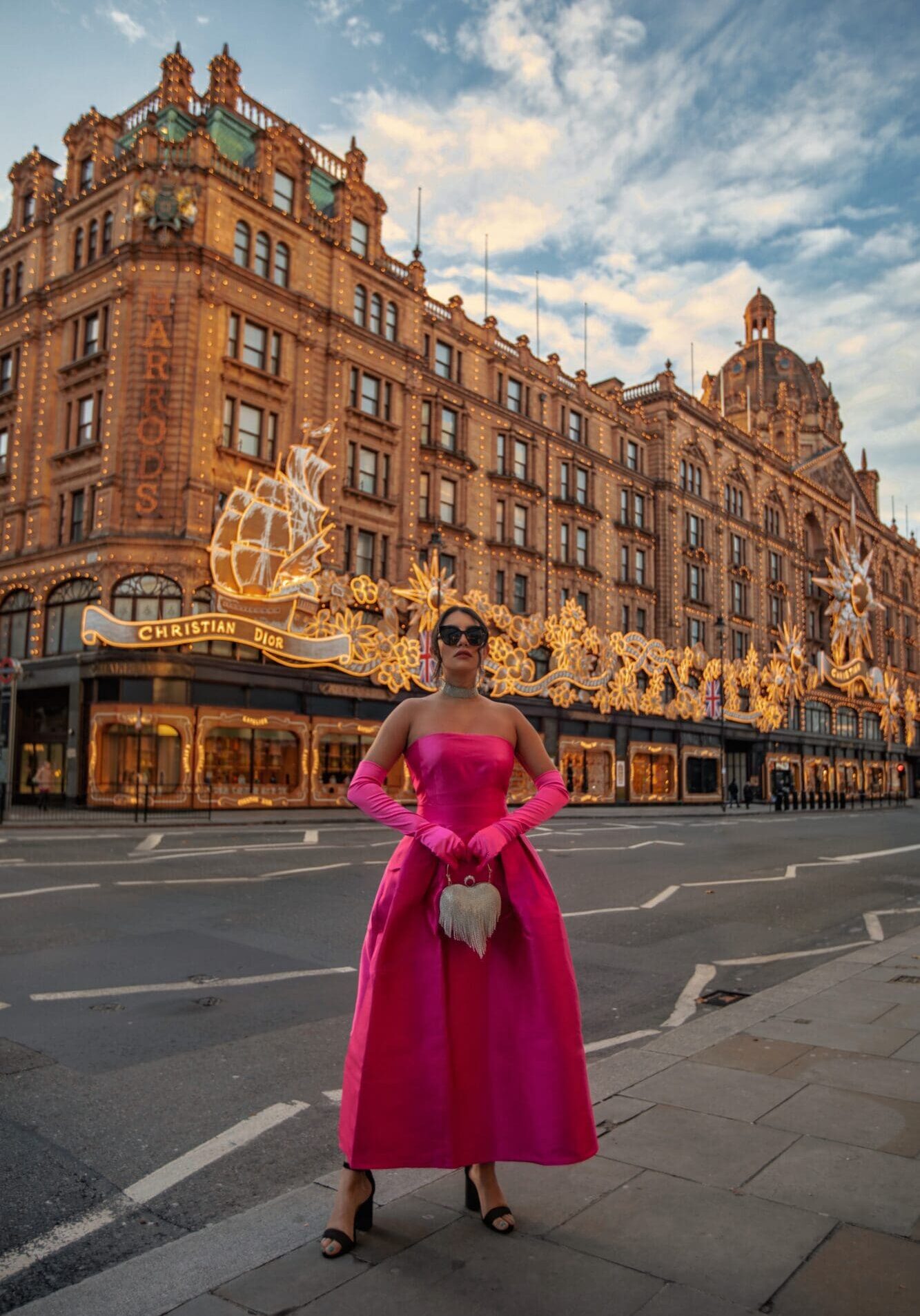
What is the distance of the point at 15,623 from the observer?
3419 cm

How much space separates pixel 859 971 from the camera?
792 centimetres

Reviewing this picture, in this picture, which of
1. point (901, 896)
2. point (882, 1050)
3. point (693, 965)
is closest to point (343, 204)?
point (901, 896)

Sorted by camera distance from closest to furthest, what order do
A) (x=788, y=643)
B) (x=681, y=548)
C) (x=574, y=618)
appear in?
(x=574, y=618) → (x=681, y=548) → (x=788, y=643)

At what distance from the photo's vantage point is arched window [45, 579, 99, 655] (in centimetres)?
3145

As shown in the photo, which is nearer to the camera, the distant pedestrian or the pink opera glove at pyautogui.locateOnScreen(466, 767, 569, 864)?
the pink opera glove at pyautogui.locateOnScreen(466, 767, 569, 864)

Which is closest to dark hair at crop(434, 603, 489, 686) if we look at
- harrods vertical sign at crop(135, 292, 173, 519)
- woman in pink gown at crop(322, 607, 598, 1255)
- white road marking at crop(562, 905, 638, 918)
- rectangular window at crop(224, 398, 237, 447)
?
woman in pink gown at crop(322, 607, 598, 1255)

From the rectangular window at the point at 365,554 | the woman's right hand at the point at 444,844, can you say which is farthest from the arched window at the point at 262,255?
the woman's right hand at the point at 444,844

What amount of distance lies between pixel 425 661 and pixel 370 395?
11871 millimetres

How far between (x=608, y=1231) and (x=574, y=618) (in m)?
42.7

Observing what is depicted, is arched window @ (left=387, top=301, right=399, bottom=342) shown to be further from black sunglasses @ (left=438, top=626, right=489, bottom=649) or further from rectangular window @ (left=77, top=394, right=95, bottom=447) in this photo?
black sunglasses @ (left=438, top=626, right=489, bottom=649)

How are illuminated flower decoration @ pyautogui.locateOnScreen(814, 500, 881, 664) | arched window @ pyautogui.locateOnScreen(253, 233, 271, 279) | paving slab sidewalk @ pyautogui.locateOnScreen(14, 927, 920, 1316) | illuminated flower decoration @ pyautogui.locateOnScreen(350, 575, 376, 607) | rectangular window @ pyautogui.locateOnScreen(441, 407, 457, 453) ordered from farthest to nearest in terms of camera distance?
1. illuminated flower decoration @ pyautogui.locateOnScreen(814, 500, 881, 664)
2. rectangular window @ pyautogui.locateOnScreen(441, 407, 457, 453)
3. illuminated flower decoration @ pyautogui.locateOnScreen(350, 575, 376, 607)
4. arched window @ pyautogui.locateOnScreen(253, 233, 271, 279)
5. paving slab sidewalk @ pyautogui.locateOnScreen(14, 927, 920, 1316)

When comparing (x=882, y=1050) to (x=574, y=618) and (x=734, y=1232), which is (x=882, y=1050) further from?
(x=574, y=618)

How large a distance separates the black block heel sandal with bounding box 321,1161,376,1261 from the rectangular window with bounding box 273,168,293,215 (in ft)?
123

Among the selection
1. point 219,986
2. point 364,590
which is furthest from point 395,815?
point 364,590
